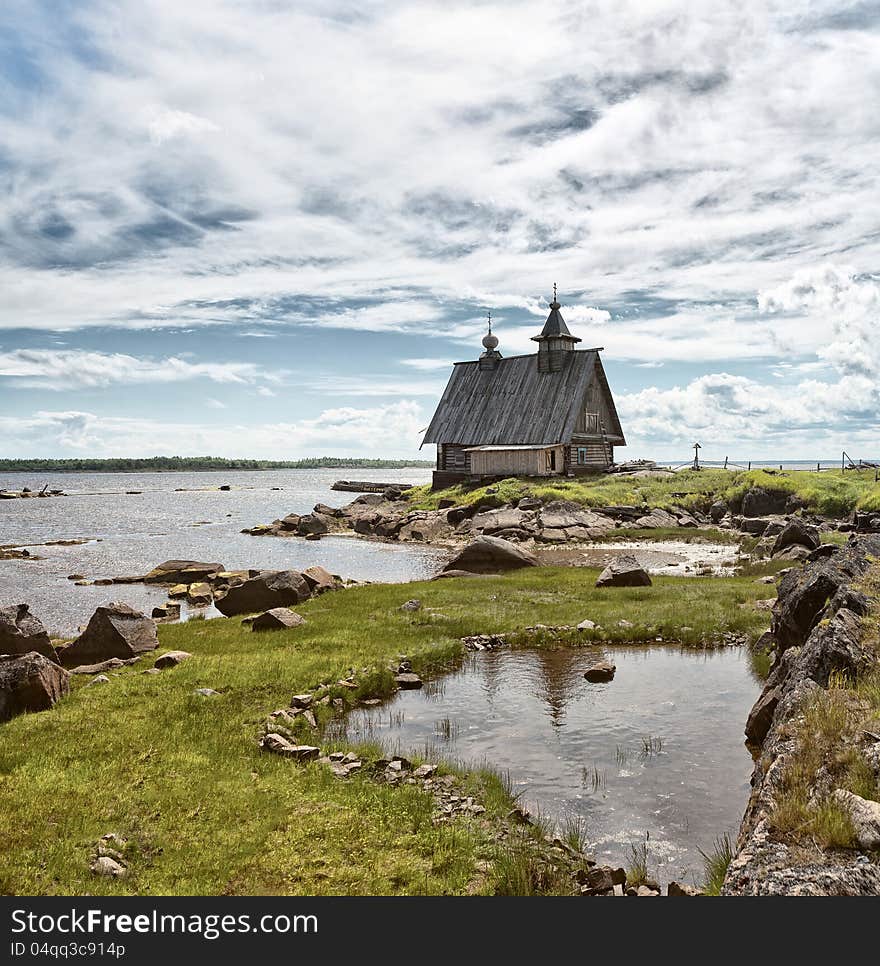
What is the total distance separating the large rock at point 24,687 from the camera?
1260cm

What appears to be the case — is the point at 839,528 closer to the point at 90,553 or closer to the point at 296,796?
the point at 296,796

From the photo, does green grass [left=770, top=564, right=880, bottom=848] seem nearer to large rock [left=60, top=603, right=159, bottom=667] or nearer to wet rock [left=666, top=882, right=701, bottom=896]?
wet rock [left=666, top=882, right=701, bottom=896]

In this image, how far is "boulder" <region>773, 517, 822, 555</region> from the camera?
108 feet

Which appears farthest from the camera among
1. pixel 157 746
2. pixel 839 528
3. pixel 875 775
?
pixel 839 528

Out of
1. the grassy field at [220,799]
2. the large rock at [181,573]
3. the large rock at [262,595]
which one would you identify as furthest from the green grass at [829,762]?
the large rock at [181,573]

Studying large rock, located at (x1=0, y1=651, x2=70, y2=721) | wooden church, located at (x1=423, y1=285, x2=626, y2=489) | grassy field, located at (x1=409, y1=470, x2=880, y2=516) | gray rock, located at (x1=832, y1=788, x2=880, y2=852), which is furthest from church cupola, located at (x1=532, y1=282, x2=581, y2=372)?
gray rock, located at (x1=832, y1=788, x2=880, y2=852)

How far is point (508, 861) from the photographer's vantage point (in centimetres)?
809

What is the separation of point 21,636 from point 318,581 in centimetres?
1099

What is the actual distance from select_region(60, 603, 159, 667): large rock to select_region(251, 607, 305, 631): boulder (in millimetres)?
2883

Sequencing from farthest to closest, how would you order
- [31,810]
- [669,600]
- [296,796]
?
[669,600] → [296,796] → [31,810]

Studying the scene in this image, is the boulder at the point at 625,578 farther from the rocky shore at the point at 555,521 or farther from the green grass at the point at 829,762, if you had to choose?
the green grass at the point at 829,762

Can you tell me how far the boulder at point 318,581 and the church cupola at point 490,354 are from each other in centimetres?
4880

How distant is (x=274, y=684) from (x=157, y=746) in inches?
139

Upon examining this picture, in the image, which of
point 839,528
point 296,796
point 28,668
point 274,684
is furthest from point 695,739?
point 839,528
